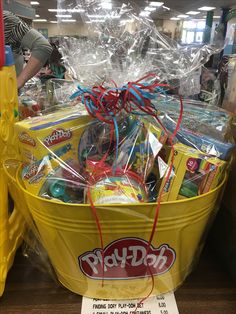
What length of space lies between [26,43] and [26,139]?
1.19m

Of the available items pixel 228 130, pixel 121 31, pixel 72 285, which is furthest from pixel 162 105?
pixel 72 285

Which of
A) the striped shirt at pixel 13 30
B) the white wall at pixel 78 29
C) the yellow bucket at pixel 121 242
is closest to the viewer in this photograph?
the yellow bucket at pixel 121 242

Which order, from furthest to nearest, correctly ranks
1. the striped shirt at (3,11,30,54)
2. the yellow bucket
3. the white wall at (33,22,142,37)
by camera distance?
the striped shirt at (3,11,30,54) < the white wall at (33,22,142,37) < the yellow bucket

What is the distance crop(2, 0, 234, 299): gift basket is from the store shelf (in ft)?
0.07

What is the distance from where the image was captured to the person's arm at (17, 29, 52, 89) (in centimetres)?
144

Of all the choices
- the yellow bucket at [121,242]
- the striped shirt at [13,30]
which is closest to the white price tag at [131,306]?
the yellow bucket at [121,242]

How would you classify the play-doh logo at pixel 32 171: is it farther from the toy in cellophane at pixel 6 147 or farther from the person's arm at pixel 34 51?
the person's arm at pixel 34 51

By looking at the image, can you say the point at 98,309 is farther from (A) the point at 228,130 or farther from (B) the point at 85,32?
(B) the point at 85,32

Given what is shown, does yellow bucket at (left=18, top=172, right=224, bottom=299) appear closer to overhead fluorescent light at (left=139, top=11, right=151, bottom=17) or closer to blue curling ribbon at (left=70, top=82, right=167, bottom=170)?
blue curling ribbon at (left=70, top=82, right=167, bottom=170)

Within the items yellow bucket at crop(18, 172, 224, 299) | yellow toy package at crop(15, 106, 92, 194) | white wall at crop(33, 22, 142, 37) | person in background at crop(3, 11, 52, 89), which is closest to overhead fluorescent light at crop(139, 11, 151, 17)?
white wall at crop(33, 22, 142, 37)

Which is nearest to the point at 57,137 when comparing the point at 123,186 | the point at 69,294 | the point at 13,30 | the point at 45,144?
the point at 45,144

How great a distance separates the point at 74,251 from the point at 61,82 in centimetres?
47

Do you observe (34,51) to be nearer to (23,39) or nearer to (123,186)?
(23,39)

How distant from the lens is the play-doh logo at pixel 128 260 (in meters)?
0.41
